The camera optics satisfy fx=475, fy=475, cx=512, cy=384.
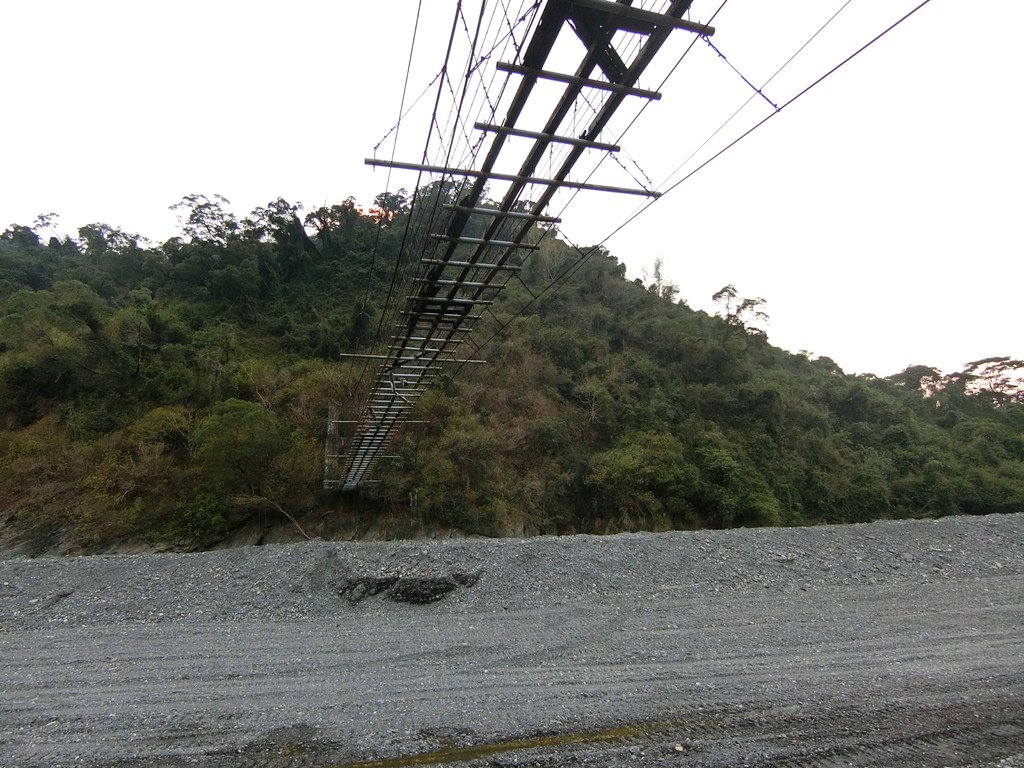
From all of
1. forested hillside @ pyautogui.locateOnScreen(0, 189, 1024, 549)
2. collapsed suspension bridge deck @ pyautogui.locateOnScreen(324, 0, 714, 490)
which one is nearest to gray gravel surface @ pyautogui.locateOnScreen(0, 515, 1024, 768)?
collapsed suspension bridge deck @ pyautogui.locateOnScreen(324, 0, 714, 490)

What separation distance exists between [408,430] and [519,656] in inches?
430

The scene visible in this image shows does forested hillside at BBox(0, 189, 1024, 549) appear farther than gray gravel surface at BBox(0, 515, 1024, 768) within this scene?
Yes

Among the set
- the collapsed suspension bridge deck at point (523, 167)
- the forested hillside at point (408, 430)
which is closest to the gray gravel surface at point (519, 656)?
Answer: the collapsed suspension bridge deck at point (523, 167)

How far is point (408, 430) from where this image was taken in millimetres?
15133

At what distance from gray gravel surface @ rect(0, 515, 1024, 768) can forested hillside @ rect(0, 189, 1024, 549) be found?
4.83 meters

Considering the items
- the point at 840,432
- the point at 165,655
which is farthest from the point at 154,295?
the point at 840,432

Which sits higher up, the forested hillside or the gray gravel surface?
the forested hillside

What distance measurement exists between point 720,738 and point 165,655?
5382 mm

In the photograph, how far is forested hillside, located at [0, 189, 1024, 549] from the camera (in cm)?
1205

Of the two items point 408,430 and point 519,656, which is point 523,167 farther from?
point 408,430

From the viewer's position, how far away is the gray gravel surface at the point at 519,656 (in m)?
3.40

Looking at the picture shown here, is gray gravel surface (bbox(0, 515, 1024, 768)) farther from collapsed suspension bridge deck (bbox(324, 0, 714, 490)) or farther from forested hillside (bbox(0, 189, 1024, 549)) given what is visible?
forested hillside (bbox(0, 189, 1024, 549))

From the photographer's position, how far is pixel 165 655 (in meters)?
4.98

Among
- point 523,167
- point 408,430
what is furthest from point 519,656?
point 408,430
